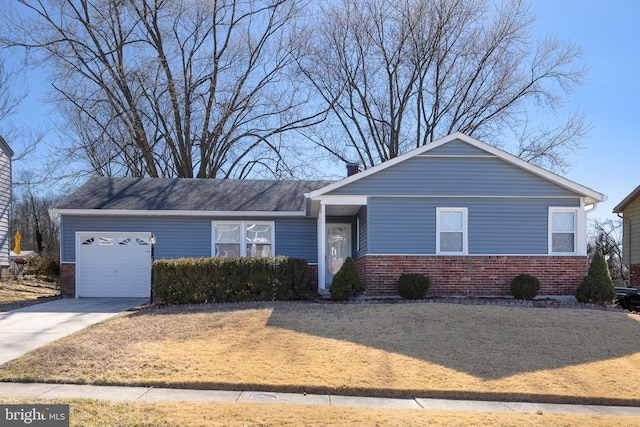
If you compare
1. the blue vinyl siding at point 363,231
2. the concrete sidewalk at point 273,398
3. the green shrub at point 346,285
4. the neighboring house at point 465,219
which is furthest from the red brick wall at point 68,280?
the concrete sidewalk at point 273,398

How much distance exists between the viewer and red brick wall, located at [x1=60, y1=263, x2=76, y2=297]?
17.9 m

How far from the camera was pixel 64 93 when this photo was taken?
2756cm

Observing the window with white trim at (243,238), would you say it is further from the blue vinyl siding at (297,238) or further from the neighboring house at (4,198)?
the neighboring house at (4,198)

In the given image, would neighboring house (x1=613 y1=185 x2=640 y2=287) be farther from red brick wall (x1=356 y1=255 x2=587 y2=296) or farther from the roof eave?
red brick wall (x1=356 y1=255 x2=587 y2=296)

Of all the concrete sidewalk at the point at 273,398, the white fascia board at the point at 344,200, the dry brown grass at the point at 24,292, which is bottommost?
the dry brown grass at the point at 24,292

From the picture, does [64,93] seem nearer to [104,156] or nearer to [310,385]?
[104,156]

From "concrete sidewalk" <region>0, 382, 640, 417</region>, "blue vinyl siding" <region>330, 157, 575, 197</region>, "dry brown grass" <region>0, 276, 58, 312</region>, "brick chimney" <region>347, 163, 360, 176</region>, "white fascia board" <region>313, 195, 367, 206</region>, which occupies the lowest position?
"dry brown grass" <region>0, 276, 58, 312</region>

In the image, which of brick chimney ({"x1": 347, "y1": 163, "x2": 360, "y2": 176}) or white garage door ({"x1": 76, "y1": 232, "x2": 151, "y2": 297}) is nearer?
white garage door ({"x1": 76, "y1": 232, "x2": 151, "y2": 297})

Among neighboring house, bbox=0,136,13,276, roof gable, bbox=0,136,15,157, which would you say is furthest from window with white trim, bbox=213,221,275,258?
roof gable, bbox=0,136,15,157

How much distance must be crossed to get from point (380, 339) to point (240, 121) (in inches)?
864

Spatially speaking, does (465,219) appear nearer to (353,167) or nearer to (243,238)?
(353,167)

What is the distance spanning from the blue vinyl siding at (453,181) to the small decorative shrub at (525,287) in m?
2.29

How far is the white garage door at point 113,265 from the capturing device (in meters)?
18.0

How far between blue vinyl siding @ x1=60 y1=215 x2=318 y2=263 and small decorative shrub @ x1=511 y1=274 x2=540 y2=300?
6.37 m
